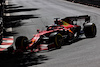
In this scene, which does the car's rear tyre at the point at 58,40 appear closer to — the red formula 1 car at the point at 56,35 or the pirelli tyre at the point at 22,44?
the red formula 1 car at the point at 56,35

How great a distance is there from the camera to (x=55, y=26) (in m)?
15.3

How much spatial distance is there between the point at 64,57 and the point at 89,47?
2.30 metres

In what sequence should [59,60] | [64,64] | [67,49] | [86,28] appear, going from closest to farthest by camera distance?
[64,64]
[59,60]
[67,49]
[86,28]

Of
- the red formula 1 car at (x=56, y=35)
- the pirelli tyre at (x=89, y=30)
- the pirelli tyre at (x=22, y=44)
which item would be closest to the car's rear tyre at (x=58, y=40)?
the red formula 1 car at (x=56, y=35)

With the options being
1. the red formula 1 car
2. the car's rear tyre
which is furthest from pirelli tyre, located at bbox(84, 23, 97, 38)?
the car's rear tyre

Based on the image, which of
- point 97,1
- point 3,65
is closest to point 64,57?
point 3,65

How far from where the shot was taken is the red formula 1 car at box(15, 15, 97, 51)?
13425 mm

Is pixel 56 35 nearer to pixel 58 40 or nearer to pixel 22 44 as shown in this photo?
pixel 58 40

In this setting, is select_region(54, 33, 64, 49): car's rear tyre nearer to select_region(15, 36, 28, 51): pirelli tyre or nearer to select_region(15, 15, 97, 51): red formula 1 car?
select_region(15, 15, 97, 51): red formula 1 car

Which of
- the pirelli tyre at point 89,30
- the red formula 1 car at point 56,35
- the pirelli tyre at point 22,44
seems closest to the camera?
the pirelli tyre at point 22,44

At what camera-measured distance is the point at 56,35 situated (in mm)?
13492

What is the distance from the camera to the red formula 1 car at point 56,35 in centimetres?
1343

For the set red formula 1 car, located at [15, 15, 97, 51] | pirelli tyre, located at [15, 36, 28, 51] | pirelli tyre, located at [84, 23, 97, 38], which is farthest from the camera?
pirelli tyre, located at [84, 23, 97, 38]

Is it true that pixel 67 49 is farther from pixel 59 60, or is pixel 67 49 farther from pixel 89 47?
pixel 59 60
